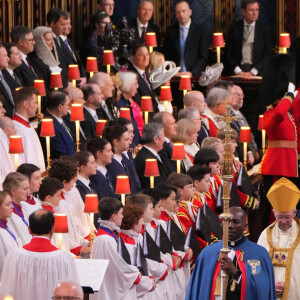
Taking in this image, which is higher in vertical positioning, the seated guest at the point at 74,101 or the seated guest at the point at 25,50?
the seated guest at the point at 25,50

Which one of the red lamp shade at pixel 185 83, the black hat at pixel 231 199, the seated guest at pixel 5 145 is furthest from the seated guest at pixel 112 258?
the red lamp shade at pixel 185 83

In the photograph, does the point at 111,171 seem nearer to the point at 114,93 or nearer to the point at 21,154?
the point at 21,154

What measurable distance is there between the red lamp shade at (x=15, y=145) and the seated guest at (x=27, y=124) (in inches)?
29.6

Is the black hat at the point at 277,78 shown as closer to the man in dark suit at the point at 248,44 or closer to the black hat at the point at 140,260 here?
the black hat at the point at 140,260

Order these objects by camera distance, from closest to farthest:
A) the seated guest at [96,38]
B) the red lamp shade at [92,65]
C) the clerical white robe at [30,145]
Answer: the clerical white robe at [30,145], the red lamp shade at [92,65], the seated guest at [96,38]

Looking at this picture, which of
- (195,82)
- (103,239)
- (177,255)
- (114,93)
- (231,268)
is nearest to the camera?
(231,268)

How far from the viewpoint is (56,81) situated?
631 inches

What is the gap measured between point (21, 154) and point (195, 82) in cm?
542

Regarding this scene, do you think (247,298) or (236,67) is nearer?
(247,298)

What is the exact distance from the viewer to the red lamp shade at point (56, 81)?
52.5 feet

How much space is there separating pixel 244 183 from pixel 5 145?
3.03 metres

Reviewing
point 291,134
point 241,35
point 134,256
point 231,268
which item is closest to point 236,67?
point 241,35

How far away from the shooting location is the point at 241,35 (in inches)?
759

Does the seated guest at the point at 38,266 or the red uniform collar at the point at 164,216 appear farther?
the red uniform collar at the point at 164,216
